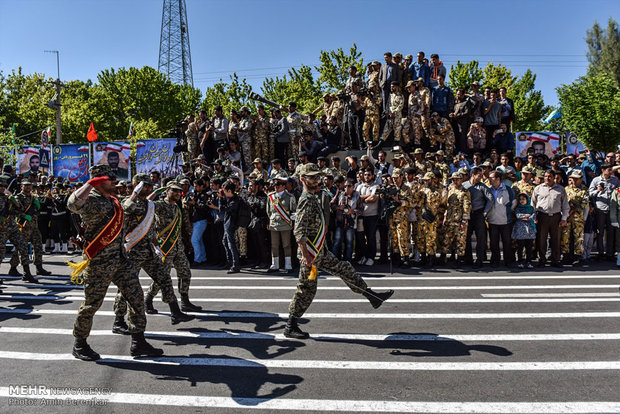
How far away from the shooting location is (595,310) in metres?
6.59

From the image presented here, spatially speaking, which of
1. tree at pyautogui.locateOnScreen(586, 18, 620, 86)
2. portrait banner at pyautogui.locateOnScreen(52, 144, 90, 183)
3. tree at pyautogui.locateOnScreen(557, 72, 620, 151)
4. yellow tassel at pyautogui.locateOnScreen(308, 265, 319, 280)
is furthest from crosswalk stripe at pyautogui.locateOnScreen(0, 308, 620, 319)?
tree at pyautogui.locateOnScreen(586, 18, 620, 86)

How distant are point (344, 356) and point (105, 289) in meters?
2.85

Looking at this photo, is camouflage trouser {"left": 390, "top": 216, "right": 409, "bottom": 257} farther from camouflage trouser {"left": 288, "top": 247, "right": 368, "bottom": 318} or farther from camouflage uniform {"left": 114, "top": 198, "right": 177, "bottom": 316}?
camouflage uniform {"left": 114, "top": 198, "right": 177, "bottom": 316}

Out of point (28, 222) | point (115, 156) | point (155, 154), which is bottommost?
point (28, 222)

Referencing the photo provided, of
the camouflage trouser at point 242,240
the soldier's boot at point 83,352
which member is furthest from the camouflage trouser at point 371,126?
the soldier's boot at point 83,352

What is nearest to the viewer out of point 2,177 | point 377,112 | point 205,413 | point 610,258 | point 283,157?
point 205,413

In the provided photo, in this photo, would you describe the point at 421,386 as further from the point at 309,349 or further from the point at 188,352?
the point at 188,352

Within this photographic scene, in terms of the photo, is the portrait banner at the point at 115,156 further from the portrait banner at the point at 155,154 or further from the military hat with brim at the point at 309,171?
the military hat with brim at the point at 309,171

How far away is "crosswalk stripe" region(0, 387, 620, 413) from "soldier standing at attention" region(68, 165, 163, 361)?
0.96 m

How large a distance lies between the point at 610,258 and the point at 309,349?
362 inches

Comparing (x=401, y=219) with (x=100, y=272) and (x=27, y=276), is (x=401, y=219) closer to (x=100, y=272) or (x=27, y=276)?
(x=100, y=272)

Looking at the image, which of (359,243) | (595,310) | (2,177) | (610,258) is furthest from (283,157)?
(595,310)

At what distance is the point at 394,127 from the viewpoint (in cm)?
1430

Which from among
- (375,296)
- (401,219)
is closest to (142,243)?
(375,296)
